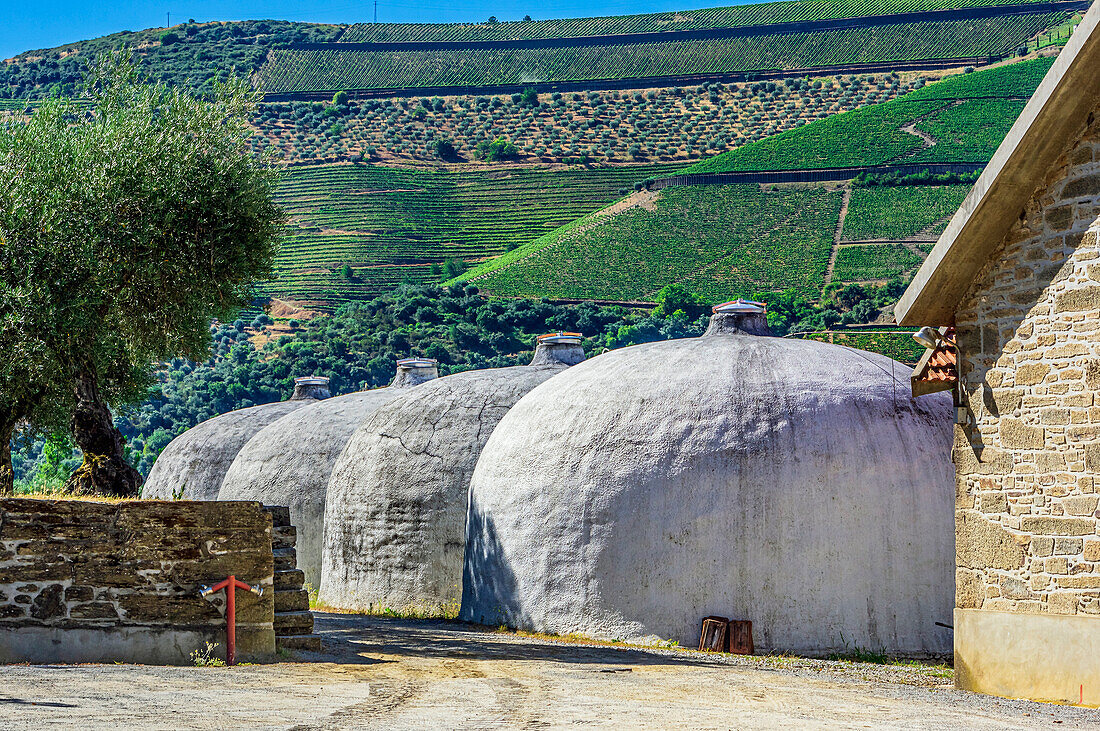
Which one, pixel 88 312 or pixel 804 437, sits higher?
pixel 88 312

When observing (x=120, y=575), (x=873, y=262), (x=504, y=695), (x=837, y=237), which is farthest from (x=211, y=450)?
(x=837, y=237)

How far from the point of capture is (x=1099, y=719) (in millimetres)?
10555

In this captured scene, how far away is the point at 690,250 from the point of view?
97250 millimetres

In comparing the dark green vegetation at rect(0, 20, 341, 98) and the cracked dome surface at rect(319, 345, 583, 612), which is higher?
the dark green vegetation at rect(0, 20, 341, 98)

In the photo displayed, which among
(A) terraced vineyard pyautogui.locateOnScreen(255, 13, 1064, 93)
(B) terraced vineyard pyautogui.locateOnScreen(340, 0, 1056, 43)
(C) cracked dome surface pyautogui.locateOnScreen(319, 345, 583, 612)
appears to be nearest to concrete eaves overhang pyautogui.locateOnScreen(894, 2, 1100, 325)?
(C) cracked dome surface pyautogui.locateOnScreen(319, 345, 583, 612)

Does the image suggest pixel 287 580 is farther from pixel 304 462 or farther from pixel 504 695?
pixel 304 462

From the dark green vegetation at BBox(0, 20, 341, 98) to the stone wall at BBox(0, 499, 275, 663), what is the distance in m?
131

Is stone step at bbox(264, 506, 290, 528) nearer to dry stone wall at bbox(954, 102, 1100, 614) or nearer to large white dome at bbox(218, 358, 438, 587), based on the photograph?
dry stone wall at bbox(954, 102, 1100, 614)

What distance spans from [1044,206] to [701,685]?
5481mm

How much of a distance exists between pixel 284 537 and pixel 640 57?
14703 cm

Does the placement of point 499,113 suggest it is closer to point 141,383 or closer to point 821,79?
point 821,79

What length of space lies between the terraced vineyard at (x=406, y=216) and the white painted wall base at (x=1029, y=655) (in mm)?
91609

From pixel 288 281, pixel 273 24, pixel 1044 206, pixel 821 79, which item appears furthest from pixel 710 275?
pixel 273 24

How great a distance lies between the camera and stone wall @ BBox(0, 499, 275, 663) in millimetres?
12312
